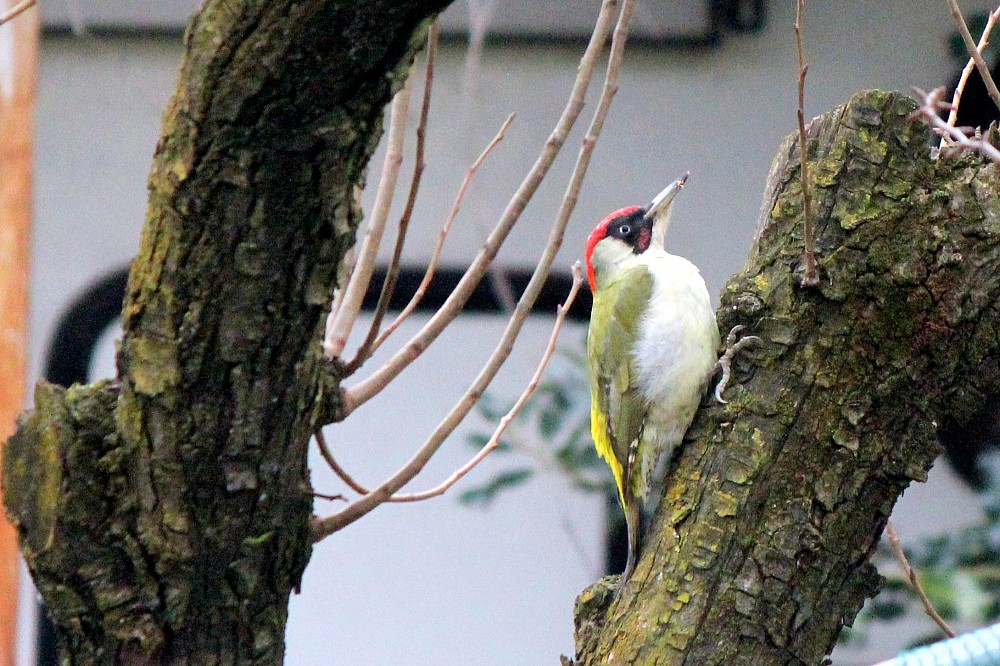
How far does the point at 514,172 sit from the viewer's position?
14.6 feet

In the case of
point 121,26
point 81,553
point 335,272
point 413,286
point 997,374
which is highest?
point 121,26

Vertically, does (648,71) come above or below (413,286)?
above

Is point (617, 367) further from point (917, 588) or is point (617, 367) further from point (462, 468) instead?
point (917, 588)

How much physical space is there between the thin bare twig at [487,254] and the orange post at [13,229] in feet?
5.67

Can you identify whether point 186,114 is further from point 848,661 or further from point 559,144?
point 848,661

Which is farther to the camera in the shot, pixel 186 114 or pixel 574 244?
pixel 574 244

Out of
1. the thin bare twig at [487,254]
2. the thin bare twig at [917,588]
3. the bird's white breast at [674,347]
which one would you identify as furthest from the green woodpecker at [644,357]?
the thin bare twig at [487,254]

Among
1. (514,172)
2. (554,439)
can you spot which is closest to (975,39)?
(514,172)

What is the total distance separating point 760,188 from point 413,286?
1.50 meters

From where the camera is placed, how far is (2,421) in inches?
119

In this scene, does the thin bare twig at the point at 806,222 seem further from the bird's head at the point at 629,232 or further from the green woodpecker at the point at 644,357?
the bird's head at the point at 629,232

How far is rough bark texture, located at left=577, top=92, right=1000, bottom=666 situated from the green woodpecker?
196 mm

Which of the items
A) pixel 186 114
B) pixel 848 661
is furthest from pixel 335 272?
pixel 848 661

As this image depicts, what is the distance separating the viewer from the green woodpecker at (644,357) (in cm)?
210
